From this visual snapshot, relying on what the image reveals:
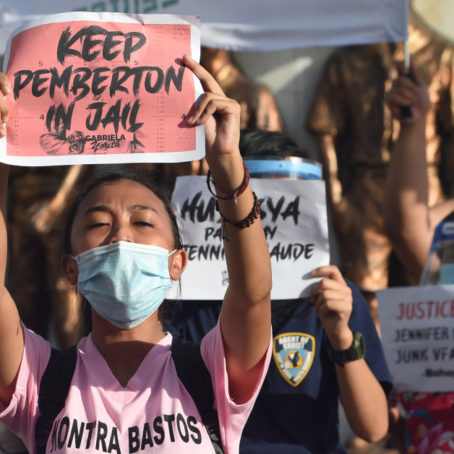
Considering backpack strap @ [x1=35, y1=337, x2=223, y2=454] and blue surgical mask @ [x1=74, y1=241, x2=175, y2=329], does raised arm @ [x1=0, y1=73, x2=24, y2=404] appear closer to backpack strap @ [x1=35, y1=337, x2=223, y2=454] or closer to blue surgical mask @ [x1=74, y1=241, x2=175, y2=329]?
backpack strap @ [x1=35, y1=337, x2=223, y2=454]

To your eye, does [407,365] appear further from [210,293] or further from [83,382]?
[83,382]

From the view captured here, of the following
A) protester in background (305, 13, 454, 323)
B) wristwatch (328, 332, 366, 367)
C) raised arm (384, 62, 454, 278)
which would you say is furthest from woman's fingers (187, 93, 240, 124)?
protester in background (305, 13, 454, 323)

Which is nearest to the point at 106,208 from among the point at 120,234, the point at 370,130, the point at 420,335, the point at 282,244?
the point at 120,234

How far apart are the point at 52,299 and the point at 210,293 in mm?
2464

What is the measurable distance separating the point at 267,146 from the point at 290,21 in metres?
0.87

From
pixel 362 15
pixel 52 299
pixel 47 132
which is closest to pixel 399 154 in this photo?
pixel 362 15

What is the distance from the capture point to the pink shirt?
193 cm

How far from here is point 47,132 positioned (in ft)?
6.52

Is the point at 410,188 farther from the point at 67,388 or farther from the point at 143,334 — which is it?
the point at 67,388

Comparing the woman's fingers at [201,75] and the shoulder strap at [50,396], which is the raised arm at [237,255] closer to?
the woman's fingers at [201,75]

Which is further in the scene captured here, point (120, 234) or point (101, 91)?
point (120, 234)

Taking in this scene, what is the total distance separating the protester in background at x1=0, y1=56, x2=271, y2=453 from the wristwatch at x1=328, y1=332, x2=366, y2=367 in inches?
18.0

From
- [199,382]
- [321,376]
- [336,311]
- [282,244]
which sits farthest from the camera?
[282,244]

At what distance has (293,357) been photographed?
2.50m
